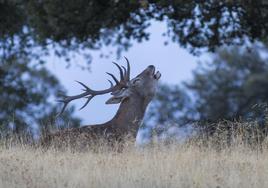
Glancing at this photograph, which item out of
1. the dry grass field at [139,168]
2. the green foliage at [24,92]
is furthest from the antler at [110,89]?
the green foliage at [24,92]

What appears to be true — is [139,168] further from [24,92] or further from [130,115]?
[24,92]

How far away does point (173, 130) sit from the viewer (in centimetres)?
1089

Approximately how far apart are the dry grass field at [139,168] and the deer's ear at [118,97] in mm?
3396

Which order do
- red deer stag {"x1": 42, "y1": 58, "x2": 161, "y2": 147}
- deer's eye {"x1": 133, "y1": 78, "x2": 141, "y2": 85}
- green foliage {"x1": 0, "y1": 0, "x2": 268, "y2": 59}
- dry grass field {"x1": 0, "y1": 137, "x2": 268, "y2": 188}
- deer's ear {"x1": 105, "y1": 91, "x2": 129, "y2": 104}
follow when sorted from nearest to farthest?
dry grass field {"x1": 0, "y1": 137, "x2": 268, "y2": 188} → red deer stag {"x1": 42, "y1": 58, "x2": 161, "y2": 147} → deer's ear {"x1": 105, "y1": 91, "x2": 129, "y2": 104} → deer's eye {"x1": 133, "y1": 78, "x2": 141, "y2": 85} → green foliage {"x1": 0, "y1": 0, "x2": 268, "y2": 59}

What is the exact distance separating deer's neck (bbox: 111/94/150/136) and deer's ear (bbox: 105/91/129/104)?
0.25 feet

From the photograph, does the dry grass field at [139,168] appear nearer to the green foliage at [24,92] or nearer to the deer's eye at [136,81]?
the deer's eye at [136,81]

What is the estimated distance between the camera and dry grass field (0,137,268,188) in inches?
316

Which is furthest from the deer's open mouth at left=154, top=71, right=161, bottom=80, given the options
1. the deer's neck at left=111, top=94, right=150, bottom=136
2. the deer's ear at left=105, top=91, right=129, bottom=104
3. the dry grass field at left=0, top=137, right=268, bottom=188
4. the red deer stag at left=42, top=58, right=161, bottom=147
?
the dry grass field at left=0, top=137, right=268, bottom=188

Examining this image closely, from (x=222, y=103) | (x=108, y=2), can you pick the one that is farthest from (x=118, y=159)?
(x=222, y=103)

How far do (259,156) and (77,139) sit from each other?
8.98ft

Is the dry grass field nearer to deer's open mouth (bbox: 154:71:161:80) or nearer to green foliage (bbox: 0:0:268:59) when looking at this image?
deer's open mouth (bbox: 154:71:161:80)

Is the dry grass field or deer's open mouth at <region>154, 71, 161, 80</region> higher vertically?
deer's open mouth at <region>154, 71, 161, 80</region>

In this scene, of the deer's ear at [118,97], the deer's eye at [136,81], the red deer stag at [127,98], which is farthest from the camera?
the deer's eye at [136,81]

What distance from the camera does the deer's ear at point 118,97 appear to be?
1382cm
